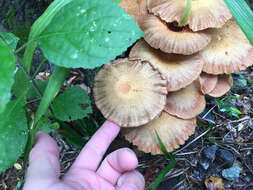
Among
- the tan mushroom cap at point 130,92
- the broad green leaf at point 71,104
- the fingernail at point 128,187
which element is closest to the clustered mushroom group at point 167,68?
the tan mushroom cap at point 130,92

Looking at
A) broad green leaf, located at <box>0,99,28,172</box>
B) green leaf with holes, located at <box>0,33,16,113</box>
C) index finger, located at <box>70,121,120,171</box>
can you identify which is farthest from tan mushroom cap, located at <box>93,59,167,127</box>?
green leaf with holes, located at <box>0,33,16,113</box>

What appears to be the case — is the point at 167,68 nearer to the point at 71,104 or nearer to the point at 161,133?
the point at 161,133

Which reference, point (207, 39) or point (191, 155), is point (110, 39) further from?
point (191, 155)

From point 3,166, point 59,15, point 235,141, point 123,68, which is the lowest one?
point 235,141

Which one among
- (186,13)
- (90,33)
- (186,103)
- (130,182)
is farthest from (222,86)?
(90,33)

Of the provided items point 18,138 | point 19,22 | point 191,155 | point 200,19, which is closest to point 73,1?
point 18,138

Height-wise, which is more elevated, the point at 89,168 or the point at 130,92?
the point at 130,92
